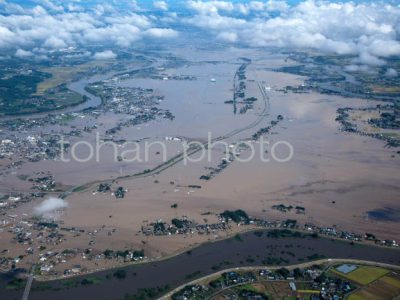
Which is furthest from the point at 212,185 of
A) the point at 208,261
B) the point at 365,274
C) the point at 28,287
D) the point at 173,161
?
the point at 28,287

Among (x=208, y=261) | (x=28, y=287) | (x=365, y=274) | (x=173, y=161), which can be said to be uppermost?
(x=173, y=161)

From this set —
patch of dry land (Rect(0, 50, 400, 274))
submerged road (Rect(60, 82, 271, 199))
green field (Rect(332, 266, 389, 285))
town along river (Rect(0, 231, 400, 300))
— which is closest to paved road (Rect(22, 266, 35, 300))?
town along river (Rect(0, 231, 400, 300))

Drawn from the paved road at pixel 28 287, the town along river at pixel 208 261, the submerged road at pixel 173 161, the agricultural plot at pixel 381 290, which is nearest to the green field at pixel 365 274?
the agricultural plot at pixel 381 290

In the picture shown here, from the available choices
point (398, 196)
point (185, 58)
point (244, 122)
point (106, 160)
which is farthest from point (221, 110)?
point (185, 58)

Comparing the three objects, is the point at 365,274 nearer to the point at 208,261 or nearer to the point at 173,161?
the point at 208,261

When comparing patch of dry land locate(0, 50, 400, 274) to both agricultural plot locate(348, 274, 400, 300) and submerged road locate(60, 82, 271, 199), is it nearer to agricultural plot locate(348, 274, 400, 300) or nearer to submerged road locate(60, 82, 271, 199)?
submerged road locate(60, 82, 271, 199)

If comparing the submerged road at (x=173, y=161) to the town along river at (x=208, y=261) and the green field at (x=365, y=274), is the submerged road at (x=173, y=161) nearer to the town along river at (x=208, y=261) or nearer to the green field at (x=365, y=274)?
the town along river at (x=208, y=261)

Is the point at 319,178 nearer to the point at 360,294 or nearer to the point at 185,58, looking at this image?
the point at 360,294
